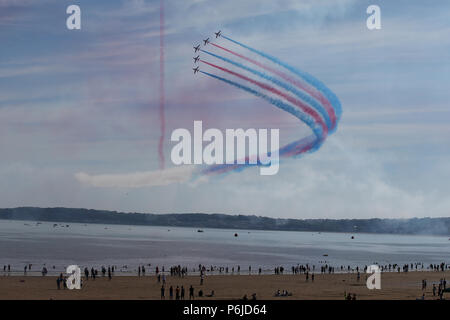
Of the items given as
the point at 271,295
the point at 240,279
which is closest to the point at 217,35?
the point at 240,279

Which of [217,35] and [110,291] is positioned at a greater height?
[217,35]
